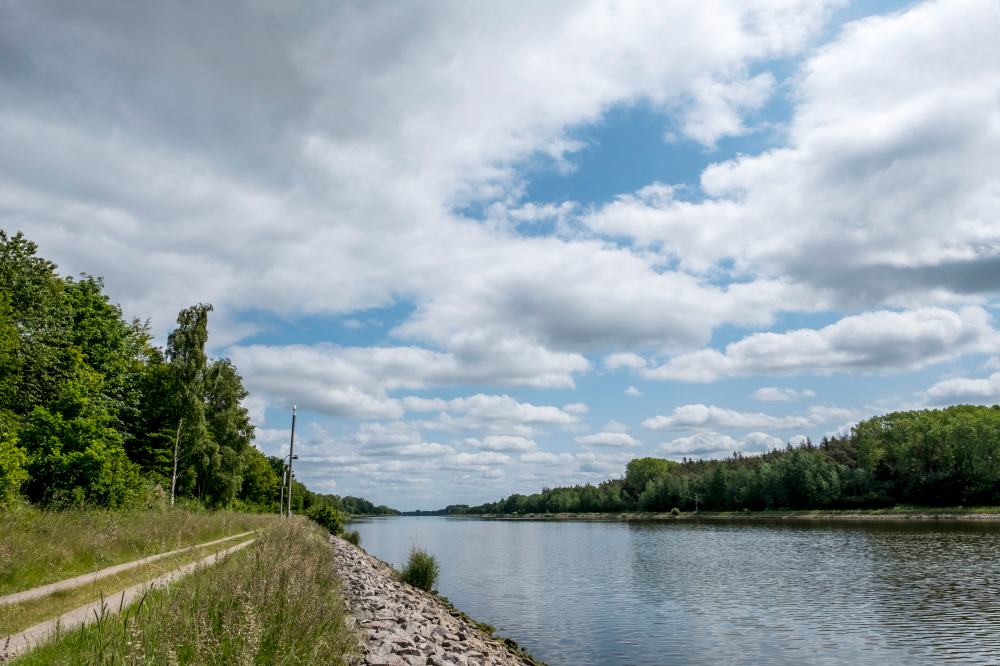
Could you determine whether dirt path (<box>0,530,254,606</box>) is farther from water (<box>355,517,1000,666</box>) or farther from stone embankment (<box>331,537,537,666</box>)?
water (<box>355,517,1000,666</box>)

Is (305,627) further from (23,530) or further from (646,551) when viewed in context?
(646,551)

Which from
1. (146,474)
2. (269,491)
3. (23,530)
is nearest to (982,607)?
(23,530)

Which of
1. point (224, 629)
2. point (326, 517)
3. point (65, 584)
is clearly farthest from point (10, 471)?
point (326, 517)

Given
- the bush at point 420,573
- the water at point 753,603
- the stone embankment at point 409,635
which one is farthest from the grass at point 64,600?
the bush at point 420,573

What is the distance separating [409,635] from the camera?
13945 mm

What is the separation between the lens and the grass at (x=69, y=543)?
46.4 ft

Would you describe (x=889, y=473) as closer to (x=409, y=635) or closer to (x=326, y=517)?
(x=326, y=517)

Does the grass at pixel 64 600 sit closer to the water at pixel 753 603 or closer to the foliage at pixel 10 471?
the water at pixel 753 603

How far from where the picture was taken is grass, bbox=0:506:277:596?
46.4ft

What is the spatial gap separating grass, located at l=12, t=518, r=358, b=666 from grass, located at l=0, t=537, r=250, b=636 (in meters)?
0.97

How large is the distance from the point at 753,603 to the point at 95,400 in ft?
116

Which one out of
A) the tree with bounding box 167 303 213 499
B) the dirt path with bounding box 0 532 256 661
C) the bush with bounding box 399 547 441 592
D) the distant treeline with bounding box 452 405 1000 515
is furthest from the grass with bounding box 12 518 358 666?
the distant treeline with bounding box 452 405 1000 515

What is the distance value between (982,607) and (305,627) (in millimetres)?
26382

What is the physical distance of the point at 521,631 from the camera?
23.0 metres
